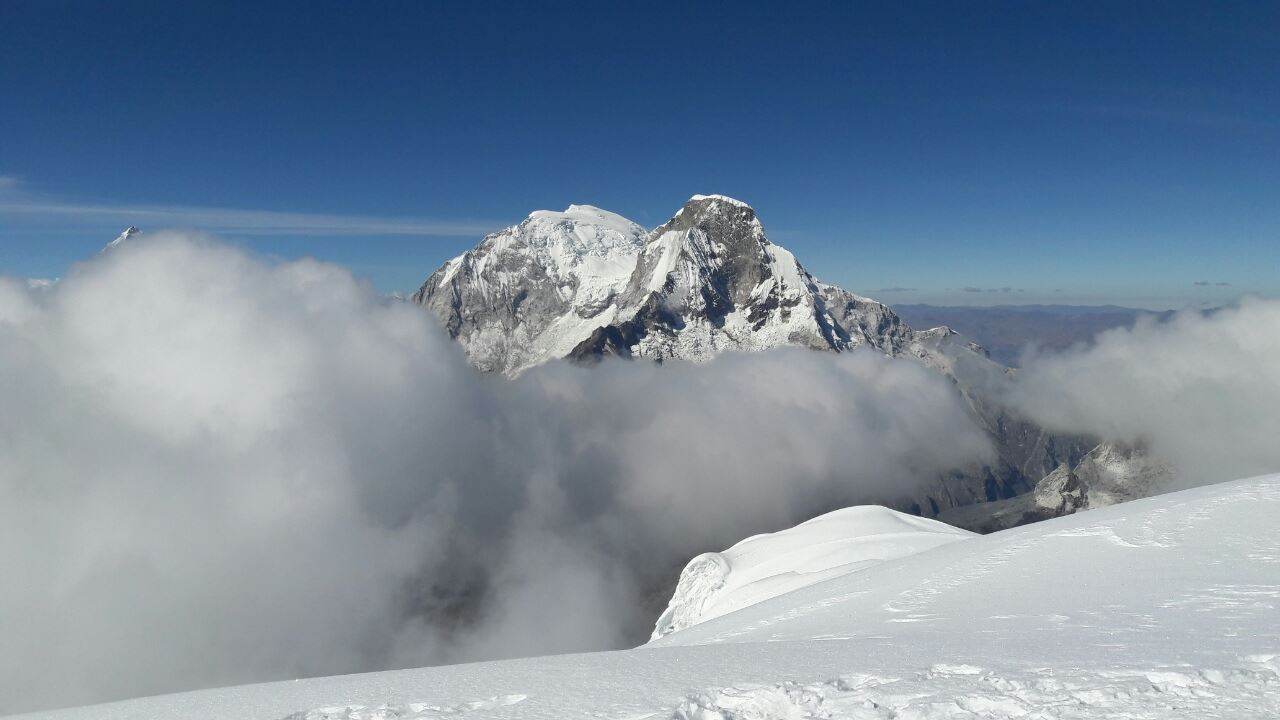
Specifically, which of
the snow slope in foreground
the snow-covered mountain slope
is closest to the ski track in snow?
the snow slope in foreground

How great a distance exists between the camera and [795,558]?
49.1 metres

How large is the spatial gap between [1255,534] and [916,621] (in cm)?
1182

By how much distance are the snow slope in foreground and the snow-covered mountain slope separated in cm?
2016

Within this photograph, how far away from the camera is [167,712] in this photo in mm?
10484

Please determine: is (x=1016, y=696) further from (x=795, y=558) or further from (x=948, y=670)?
(x=795, y=558)

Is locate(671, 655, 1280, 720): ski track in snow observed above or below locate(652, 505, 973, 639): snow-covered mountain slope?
above

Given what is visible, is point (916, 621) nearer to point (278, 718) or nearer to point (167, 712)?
point (278, 718)

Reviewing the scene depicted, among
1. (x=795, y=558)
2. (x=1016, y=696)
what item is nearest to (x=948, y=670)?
(x=1016, y=696)

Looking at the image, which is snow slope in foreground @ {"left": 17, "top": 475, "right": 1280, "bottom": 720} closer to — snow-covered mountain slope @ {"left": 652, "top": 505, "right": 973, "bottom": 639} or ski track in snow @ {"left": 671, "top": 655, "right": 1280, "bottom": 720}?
ski track in snow @ {"left": 671, "top": 655, "right": 1280, "bottom": 720}

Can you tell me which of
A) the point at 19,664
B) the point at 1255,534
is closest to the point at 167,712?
the point at 1255,534

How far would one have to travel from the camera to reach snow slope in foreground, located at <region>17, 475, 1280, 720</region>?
340 inches

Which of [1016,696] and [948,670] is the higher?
[1016,696]

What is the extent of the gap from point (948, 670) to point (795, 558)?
4120 cm

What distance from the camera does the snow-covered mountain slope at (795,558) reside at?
135 ft
